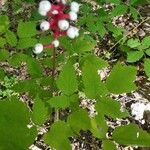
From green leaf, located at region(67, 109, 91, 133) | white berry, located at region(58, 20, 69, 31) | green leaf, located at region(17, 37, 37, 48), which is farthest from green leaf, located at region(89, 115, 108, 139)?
green leaf, located at region(17, 37, 37, 48)

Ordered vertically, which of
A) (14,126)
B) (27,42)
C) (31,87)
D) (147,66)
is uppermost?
(14,126)

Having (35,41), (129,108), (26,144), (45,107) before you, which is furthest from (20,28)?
(129,108)

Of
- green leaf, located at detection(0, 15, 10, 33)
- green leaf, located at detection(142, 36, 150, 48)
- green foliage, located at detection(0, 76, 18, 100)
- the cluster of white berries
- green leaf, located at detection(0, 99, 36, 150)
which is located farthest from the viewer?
green foliage, located at detection(0, 76, 18, 100)

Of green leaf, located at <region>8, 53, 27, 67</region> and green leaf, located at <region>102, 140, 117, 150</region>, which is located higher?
green leaf, located at <region>102, 140, 117, 150</region>

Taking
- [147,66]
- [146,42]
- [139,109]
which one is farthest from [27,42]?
[139,109]

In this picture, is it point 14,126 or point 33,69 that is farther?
point 33,69

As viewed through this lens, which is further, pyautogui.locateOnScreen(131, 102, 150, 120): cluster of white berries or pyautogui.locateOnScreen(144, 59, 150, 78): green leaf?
pyautogui.locateOnScreen(131, 102, 150, 120): cluster of white berries

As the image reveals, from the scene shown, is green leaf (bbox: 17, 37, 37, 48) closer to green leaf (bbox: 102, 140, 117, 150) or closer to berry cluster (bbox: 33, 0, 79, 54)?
berry cluster (bbox: 33, 0, 79, 54)

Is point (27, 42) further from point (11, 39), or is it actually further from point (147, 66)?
point (147, 66)
